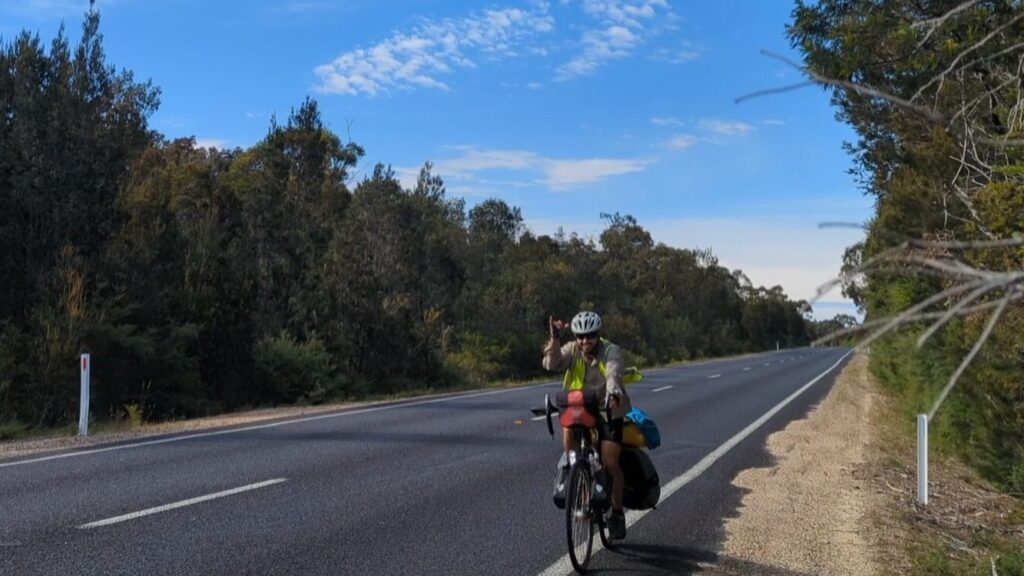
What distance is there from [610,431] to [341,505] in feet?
9.58

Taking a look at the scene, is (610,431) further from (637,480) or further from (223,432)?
(223,432)

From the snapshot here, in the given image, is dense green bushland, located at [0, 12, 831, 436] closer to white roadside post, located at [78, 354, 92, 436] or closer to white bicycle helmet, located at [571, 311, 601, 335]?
white roadside post, located at [78, 354, 92, 436]

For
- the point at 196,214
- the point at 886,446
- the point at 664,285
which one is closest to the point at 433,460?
the point at 886,446

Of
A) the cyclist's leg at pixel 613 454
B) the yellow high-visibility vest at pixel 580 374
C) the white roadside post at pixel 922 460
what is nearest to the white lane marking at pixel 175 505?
the yellow high-visibility vest at pixel 580 374

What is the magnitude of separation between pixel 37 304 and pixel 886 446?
16.0 m

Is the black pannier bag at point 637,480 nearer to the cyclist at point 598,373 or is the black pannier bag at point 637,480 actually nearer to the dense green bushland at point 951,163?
the cyclist at point 598,373

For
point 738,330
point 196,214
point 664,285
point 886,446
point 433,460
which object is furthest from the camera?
point 738,330

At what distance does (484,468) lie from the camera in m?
10.8

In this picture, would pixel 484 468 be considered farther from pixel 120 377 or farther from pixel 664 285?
pixel 664 285

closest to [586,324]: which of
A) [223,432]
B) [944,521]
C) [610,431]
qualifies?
[610,431]

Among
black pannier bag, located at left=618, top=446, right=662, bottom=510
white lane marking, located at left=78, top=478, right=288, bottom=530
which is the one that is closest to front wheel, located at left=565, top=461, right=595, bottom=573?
black pannier bag, located at left=618, top=446, right=662, bottom=510

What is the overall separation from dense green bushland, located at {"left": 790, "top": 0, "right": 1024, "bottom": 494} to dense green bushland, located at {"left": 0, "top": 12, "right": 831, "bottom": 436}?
1352 centimetres

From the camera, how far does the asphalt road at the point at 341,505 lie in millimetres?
6547

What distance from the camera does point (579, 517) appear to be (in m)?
6.44
